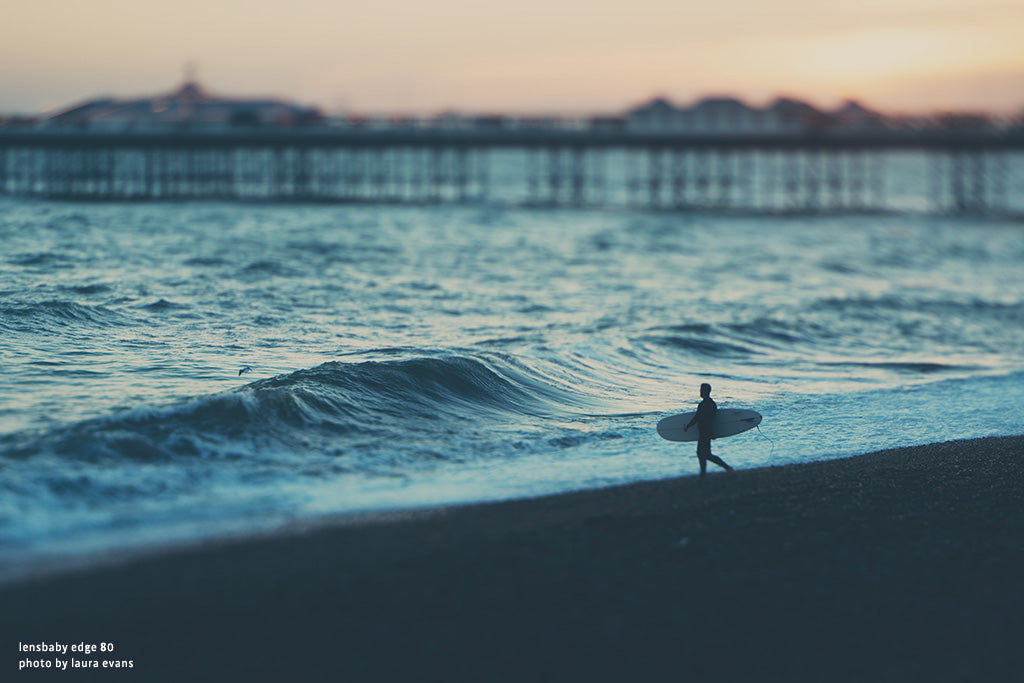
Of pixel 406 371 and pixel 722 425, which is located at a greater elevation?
pixel 406 371

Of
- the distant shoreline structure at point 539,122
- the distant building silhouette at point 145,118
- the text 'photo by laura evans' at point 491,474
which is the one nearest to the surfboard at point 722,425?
the text 'photo by laura evans' at point 491,474

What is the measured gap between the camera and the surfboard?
23.4 feet

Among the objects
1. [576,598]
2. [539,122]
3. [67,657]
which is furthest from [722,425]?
[539,122]

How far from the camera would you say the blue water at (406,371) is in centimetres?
626

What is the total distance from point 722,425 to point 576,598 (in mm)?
2835

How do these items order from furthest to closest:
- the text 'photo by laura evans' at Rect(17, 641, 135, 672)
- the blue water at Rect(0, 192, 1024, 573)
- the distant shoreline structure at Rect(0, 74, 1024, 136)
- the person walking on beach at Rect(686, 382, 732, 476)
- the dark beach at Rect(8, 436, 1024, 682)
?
the distant shoreline structure at Rect(0, 74, 1024, 136), the person walking on beach at Rect(686, 382, 732, 476), the blue water at Rect(0, 192, 1024, 573), the dark beach at Rect(8, 436, 1024, 682), the text 'photo by laura evans' at Rect(17, 641, 135, 672)

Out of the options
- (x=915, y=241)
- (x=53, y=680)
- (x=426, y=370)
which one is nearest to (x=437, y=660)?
(x=53, y=680)

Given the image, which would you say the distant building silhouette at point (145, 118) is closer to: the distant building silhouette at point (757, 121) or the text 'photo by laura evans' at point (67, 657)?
the distant building silhouette at point (757, 121)

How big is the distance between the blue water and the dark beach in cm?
58

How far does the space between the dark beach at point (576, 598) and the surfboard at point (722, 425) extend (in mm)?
998

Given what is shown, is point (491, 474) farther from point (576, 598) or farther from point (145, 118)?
point (145, 118)

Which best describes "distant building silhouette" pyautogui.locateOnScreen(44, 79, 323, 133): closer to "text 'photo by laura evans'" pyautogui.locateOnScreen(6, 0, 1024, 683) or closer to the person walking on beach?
"text 'photo by laura evans'" pyautogui.locateOnScreen(6, 0, 1024, 683)

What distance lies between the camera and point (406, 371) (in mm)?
9617

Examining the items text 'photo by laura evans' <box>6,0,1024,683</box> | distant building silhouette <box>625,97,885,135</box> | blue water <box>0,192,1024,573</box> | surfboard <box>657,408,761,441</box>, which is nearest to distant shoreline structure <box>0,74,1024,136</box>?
distant building silhouette <box>625,97,885,135</box>
